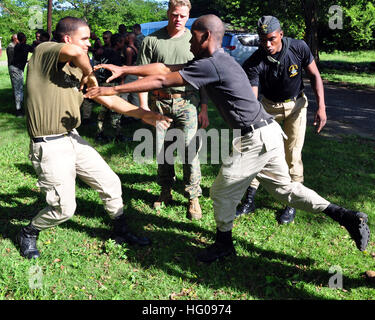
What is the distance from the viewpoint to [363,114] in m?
10.2

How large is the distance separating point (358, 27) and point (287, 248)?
78.0 ft

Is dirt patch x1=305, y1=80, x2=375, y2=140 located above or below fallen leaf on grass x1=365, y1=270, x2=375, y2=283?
above

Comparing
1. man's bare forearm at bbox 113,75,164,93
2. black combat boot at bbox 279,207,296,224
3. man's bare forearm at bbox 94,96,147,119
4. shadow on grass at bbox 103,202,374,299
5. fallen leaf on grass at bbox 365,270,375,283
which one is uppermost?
man's bare forearm at bbox 113,75,164,93

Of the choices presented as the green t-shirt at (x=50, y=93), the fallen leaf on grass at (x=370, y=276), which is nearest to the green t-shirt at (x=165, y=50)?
the green t-shirt at (x=50, y=93)

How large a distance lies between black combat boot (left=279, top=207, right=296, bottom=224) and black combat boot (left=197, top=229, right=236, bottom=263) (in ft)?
3.12

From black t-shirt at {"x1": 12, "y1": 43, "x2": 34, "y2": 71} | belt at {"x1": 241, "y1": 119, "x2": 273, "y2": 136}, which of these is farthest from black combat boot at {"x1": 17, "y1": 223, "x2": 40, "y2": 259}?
black t-shirt at {"x1": 12, "y1": 43, "x2": 34, "y2": 71}

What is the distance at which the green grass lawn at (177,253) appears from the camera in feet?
10.6

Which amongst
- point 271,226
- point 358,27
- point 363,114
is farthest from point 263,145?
point 358,27

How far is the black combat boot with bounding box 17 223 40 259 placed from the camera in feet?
11.7

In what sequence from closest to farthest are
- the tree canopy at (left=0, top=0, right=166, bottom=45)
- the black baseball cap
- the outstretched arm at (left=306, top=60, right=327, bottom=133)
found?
the black baseball cap
the outstretched arm at (left=306, top=60, right=327, bottom=133)
the tree canopy at (left=0, top=0, right=166, bottom=45)

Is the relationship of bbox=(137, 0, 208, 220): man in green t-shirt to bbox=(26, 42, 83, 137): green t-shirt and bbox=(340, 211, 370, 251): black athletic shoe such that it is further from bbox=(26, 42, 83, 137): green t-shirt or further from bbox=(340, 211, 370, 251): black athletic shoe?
bbox=(340, 211, 370, 251): black athletic shoe

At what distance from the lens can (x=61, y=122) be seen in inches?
128

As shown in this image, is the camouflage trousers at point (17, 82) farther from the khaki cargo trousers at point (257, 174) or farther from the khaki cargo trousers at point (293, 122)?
the khaki cargo trousers at point (257, 174)

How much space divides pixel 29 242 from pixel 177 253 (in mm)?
1441
